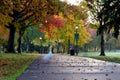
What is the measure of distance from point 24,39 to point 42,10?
49202 mm

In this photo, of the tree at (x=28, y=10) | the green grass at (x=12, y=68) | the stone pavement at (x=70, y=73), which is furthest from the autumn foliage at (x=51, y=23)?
the stone pavement at (x=70, y=73)

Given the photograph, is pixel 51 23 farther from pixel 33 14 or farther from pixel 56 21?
pixel 33 14

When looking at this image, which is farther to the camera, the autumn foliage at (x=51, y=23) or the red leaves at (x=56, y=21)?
the red leaves at (x=56, y=21)

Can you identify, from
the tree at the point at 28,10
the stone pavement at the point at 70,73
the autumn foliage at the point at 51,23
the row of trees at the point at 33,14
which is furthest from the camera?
the autumn foliage at the point at 51,23

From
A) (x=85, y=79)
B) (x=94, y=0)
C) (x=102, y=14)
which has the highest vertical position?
(x=94, y=0)

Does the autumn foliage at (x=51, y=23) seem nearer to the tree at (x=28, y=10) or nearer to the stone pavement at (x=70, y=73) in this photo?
the tree at (x=28, y=10)

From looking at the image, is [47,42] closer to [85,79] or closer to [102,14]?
[102,14]

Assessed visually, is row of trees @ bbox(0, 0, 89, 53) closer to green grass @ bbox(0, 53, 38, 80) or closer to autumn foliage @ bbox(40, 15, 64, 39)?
autumn foliage @ bbox(40, 15, 64, 39)

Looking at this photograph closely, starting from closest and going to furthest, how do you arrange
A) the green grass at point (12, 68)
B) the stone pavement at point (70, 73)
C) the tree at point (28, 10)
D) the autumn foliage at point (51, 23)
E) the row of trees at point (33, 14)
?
the stone pavement at point (70, 73) < the green grass at point (12, 68) < the row of trees at point (33, 14) < the tree at point (28, 10) < the autumn foliage at point (51, 23)

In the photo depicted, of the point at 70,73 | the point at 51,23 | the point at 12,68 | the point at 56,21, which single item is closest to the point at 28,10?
the point at 51,23

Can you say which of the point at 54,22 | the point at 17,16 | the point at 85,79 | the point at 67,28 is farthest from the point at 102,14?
the point at 67,28

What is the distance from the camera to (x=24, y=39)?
87.4m

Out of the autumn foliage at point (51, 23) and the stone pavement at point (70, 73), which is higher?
the autumn foliage at point (51, 23)

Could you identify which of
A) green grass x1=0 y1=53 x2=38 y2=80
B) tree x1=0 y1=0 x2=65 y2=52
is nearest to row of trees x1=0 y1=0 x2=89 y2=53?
tree x1=0 y1=0 x2=65 y2=52
